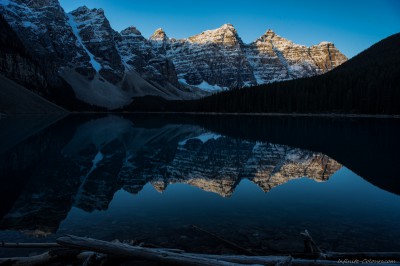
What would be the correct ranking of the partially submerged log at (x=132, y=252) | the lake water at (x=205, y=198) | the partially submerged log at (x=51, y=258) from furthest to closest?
the lake water at (x=205, y=198) < the partially submerged log at (x=51, y=258) < the partially submerged log at (x=132, y=252)

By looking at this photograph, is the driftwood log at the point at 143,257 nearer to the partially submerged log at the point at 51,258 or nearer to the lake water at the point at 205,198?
the partially submerged log at the point at 51,258

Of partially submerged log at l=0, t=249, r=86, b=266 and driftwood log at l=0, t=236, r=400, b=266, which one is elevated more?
driftwood log at l=0, t=236, r=400, b=266

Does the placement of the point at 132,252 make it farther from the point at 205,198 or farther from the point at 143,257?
the point at 205,198

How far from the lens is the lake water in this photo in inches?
499

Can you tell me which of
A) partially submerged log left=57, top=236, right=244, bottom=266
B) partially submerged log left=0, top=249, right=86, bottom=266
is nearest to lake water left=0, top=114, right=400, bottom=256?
partially submerged log left=0, top=249, right=86, bottom=266

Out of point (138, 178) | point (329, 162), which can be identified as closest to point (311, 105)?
point (329, 162)

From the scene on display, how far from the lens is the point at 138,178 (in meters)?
24.0

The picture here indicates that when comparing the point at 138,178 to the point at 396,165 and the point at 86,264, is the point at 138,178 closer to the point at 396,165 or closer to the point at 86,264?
the point at 86,264

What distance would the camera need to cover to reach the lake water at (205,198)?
12.7 meters

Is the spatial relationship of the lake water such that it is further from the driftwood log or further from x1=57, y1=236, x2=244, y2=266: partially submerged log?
x1=57, y1=236, x2=244, y2=266: partially submerged log

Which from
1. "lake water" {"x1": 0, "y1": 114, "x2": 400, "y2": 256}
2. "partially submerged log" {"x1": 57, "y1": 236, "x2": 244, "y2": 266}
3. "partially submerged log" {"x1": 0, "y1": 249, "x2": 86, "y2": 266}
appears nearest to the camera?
"partially submerged log" {"x1": 57, "y1": 236, "x2": 244, "y2": 266}

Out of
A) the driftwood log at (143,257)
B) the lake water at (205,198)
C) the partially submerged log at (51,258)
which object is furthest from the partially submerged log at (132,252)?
the lake water at (205,198)

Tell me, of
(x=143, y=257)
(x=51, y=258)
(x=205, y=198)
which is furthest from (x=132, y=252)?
(x=205, y=198)

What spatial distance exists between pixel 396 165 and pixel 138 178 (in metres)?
20.6
